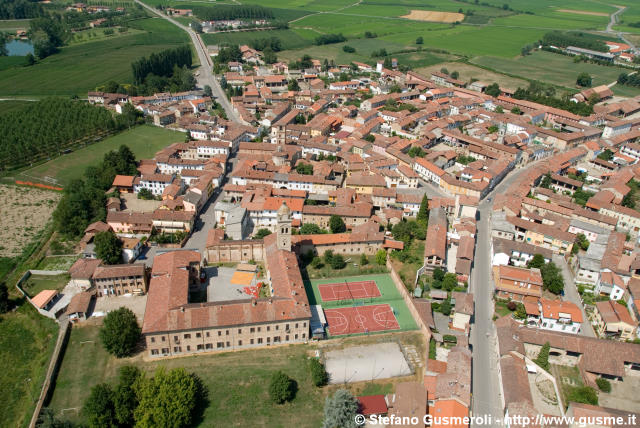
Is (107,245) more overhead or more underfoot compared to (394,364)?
more overhead

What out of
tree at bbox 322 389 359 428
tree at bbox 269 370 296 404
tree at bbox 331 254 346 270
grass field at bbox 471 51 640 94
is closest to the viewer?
tree at bbox 322 389 359 428

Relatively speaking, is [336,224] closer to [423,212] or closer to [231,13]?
[423,212]

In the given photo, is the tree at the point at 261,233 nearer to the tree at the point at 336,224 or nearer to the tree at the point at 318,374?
the tree at the point at 336,224

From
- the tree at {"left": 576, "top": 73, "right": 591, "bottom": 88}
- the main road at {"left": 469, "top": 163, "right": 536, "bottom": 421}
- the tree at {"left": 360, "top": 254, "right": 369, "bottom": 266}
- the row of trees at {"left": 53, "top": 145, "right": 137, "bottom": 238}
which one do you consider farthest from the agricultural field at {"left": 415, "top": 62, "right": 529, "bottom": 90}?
the row of trees at {"left": 53, "top": 145, "right": 137, "bottom": 238}

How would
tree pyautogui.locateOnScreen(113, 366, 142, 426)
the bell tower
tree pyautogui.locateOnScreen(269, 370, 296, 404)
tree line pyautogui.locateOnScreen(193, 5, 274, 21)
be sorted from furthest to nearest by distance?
tree line pyautogui.locateOnScreen(193, 5, 274, 21), the bell tower, tree pyautogui.locateOnScreen(269, 370, 296, 404), tree pyautogui.locateOnScreen(113, 366, 142, 426)

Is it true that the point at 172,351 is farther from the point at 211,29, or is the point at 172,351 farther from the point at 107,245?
the point at 211,29

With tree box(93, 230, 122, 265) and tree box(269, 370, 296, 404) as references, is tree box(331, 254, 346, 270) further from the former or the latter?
tree box(93, 230, 122, 265)

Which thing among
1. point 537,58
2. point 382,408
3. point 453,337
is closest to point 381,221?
point 453,337
